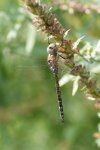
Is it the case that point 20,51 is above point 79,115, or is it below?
above

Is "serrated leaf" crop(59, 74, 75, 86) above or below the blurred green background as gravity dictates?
below

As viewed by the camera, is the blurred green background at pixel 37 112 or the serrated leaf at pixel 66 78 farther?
the blurred green background at pixel 37 112

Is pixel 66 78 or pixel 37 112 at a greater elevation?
pixel 37 112

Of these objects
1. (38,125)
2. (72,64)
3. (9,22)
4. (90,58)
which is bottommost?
(72,64)

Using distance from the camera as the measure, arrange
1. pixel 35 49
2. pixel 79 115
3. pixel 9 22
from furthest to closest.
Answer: pixel 79 115 < pixel 35 49 < pixel 9 22

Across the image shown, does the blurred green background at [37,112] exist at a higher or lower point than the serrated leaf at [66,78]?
higher

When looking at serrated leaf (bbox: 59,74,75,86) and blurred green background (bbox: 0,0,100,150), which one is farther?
blurred green background (bbox: 0,0,100,150)

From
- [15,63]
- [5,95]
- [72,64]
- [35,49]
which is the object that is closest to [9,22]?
[35,49]

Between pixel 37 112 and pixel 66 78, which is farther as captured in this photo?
pixel 37 112

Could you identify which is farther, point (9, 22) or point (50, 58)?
point (9, 22)

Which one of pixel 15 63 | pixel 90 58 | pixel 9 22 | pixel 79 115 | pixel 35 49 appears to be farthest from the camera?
pixel 79 115

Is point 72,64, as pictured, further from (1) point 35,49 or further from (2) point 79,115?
(2) point 79,115
